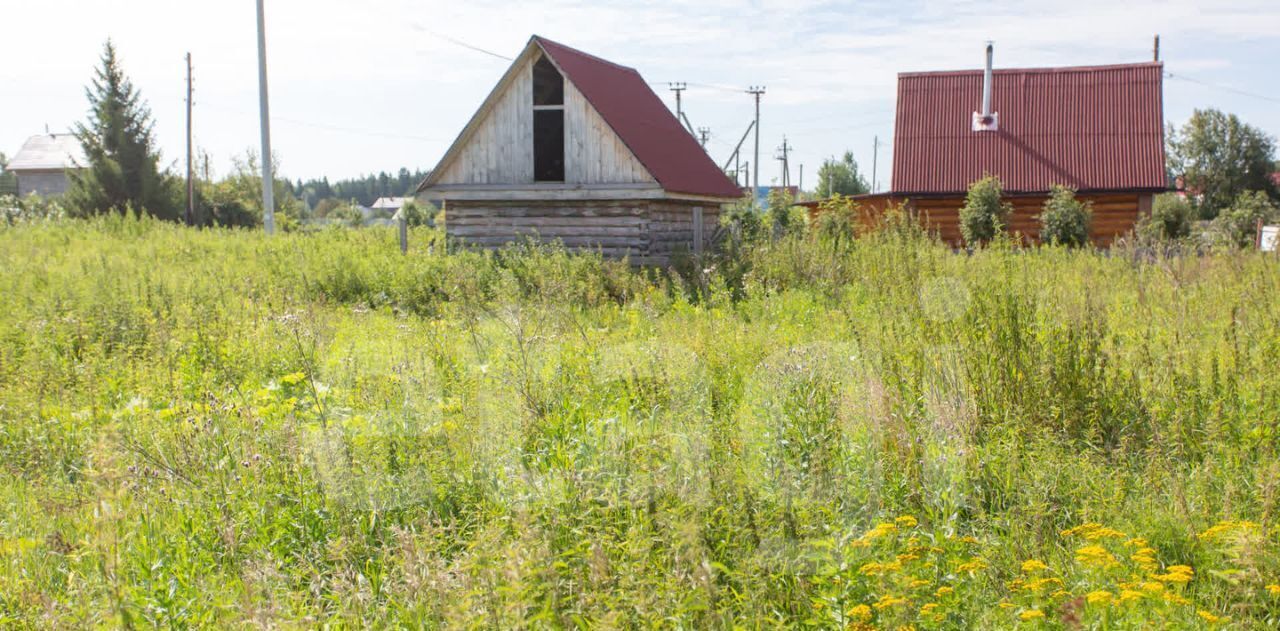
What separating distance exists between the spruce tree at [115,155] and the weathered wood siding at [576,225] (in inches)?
991

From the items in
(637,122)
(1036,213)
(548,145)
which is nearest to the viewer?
(637,122)

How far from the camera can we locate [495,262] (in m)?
14.2

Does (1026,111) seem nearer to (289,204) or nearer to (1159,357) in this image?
(1159,357)

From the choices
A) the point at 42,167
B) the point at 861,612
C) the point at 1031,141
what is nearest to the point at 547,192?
the point at 861,612

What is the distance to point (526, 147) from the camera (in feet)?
50.3

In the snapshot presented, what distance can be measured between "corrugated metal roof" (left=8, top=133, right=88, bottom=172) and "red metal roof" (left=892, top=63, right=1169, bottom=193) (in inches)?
2263

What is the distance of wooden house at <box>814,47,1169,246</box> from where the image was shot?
23547mm

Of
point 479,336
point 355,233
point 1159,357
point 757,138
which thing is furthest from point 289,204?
point 1159,357

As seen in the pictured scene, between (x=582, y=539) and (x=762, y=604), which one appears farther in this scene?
(x=582, y=539)

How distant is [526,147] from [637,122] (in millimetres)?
2528

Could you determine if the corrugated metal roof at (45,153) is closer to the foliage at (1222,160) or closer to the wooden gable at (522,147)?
the wooden gable at (522,147)

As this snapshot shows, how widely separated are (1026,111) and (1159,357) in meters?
21.7

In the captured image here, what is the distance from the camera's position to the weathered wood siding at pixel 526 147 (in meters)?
15.0

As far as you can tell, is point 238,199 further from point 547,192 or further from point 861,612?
point 861,612
